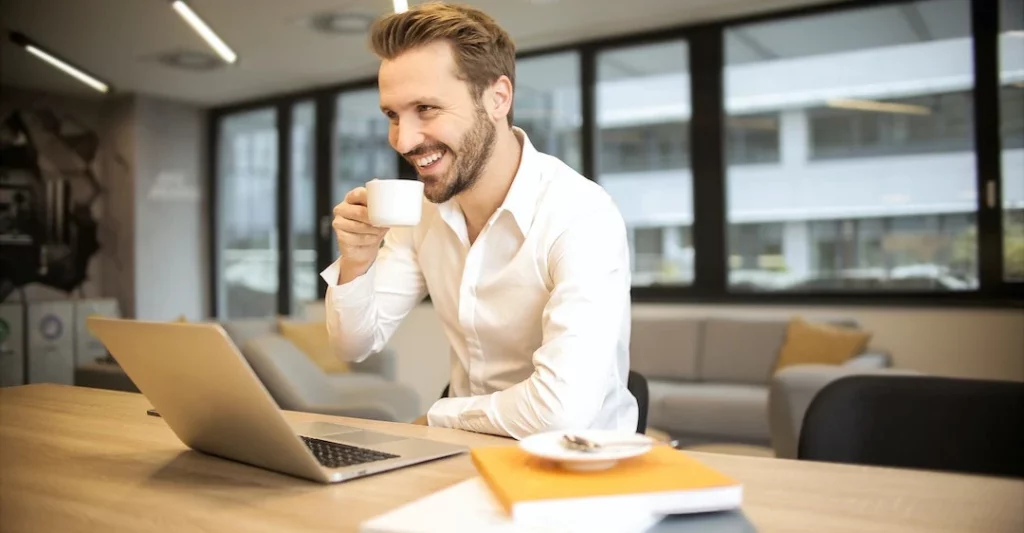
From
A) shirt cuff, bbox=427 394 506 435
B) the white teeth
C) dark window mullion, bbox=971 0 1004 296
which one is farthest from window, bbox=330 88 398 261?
shirt cuff, bbox=427 394 506 435

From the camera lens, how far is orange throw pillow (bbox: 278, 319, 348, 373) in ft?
16.9

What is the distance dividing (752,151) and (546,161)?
12.5 ft

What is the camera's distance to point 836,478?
0.86 meters

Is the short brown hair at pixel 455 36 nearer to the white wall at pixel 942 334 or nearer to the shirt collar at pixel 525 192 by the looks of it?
the shirt collar at pixel 525 192

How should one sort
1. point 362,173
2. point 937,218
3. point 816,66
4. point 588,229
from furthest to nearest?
point 362,173, point 816,66, point 937,218, point 588,229

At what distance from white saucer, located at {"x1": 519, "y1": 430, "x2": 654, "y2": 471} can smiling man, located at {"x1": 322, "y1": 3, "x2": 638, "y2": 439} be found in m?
0.51

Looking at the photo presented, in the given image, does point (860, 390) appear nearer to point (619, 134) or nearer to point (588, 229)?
point (588, 229)

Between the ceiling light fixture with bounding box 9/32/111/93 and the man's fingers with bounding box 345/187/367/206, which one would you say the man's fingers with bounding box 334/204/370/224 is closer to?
the man's fingers with bounding box 345/187/367/206

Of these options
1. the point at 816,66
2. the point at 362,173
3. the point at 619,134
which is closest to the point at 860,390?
the point at 816,66

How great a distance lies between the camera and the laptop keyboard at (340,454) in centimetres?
94

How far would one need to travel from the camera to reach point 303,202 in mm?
7227

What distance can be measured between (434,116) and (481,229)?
0.88ft

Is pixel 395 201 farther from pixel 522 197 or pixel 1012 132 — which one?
pixel 1012 132

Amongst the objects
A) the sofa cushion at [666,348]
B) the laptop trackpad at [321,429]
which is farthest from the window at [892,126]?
the laptop trackpad at [321,429]
